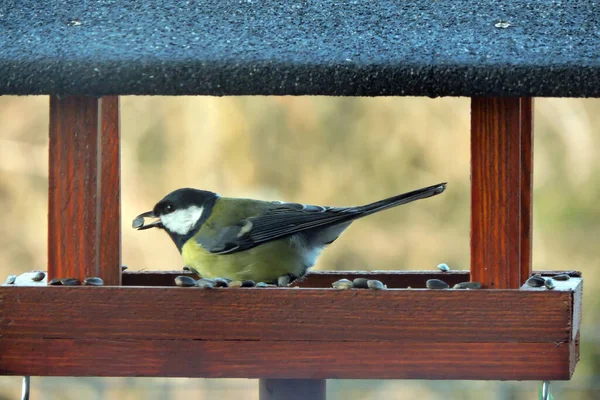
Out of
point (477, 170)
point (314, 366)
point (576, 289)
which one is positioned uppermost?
point (477, 170)

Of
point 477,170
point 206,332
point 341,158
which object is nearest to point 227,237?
point 206,332

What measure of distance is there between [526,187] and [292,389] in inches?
27.5

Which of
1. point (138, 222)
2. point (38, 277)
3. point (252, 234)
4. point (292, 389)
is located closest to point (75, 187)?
point (38, 277)

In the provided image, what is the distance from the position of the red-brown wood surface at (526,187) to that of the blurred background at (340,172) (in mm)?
3961

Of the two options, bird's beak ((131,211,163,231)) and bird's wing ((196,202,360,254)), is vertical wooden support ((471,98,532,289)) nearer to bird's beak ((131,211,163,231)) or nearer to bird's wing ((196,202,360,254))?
bird's wing ((196,202,360,254))

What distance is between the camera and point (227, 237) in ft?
9.23

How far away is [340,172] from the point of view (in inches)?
258

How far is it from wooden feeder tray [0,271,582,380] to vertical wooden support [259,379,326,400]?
127mm

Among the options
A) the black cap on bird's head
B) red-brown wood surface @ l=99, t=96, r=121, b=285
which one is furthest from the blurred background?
red-brown wood surface @ l=99, t=96, r=121, b=285

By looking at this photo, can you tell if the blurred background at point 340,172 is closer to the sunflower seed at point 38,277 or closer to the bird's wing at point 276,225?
the bird's wing at point 276,225

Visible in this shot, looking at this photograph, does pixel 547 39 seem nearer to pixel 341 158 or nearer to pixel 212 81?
pixel 212 81

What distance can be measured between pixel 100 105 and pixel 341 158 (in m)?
4.23

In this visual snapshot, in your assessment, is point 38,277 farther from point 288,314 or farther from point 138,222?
point 288,314

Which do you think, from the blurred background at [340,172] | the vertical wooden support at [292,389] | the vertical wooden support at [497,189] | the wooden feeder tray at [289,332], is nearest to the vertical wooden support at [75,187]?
the wooden feeder tray at [289,332]
